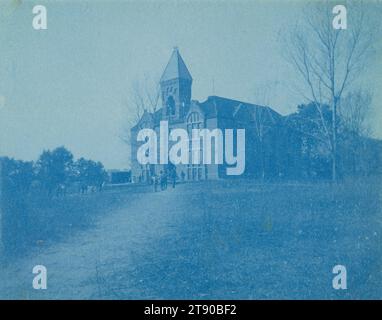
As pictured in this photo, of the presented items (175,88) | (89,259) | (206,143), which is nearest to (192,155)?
(206,143)

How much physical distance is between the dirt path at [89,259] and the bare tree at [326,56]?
1769 millimetres

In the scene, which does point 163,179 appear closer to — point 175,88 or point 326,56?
point 175,88

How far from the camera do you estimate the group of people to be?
10.1ft

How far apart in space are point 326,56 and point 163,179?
2.01 m

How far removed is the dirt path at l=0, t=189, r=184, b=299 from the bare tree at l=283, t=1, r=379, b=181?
1769 mm

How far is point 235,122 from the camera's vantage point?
9.88ft

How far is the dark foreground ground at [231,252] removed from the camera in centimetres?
295

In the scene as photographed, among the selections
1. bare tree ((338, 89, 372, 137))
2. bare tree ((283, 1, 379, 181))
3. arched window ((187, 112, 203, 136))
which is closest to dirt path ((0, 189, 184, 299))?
arched window ((187, 112, 203, 136))

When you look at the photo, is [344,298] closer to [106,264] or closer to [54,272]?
[106,264]

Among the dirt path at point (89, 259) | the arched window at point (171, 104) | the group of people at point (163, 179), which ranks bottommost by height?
the dirt path at point (89, 259)

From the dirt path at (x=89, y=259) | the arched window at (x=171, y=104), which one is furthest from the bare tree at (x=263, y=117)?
the dirt path at (x=89, y=259)

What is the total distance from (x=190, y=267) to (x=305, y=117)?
1.84 m

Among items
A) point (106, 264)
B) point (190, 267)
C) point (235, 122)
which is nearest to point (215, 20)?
point (235, 122)

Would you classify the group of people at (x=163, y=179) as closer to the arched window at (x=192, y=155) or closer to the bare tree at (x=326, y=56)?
the arched window at (x=192, y=155)
